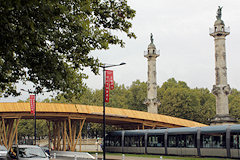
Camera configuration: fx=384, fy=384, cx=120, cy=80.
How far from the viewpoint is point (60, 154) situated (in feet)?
132

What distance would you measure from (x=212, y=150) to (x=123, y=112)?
1936 centimetres

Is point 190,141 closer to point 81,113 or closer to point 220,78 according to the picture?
point 81,113

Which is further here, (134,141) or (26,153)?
(134,141)

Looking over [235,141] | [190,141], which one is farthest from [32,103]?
[235,141]

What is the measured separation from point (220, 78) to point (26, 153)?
44.1 meters

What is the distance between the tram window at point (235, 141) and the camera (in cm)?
2956

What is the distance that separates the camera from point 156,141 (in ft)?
130

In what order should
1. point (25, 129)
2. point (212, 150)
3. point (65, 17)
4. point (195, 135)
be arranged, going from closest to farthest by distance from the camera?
point (65, 17) → point (212, 150) → point (195, 135) → point (25, 129)

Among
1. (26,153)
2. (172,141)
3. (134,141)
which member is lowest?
(134,141)

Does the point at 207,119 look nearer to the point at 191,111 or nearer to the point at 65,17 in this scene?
the point at 191,111

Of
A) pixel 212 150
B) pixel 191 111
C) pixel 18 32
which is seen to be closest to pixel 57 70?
pixel 18 32

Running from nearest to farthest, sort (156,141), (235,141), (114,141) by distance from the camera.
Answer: (235,141) < (156,141) < (114,141)

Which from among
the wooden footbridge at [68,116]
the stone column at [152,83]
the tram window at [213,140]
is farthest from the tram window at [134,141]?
the stone column at [152,83]

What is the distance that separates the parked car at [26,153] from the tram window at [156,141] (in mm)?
22764
